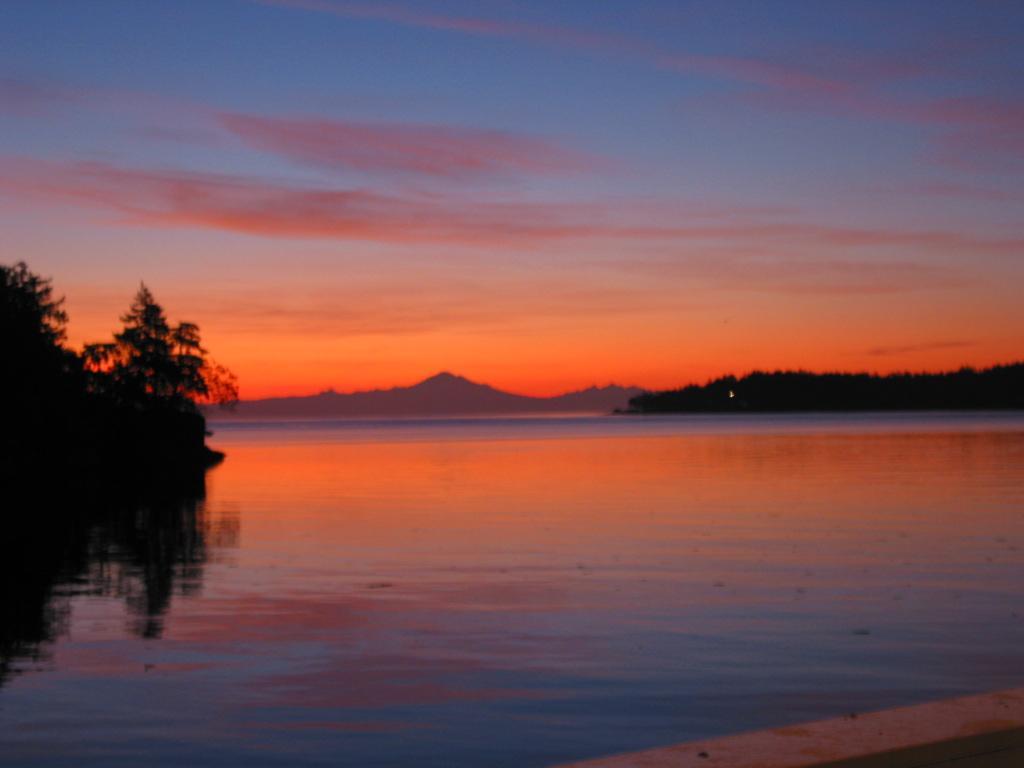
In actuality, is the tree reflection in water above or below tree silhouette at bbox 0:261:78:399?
below

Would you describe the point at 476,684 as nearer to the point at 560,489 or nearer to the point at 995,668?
the point at 995,668

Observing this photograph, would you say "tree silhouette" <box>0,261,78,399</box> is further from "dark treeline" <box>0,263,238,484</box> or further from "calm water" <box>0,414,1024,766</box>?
"calm water" <box>0,414,1024,766</box>

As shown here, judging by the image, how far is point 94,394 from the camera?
8975 cm

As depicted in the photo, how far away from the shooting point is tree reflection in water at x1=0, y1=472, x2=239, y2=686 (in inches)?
820

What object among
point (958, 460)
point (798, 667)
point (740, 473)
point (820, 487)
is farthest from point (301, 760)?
point (958, 460)

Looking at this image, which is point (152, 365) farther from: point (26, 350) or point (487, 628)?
point (487, 628)

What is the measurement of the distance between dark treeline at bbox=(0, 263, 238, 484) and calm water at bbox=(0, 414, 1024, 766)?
18.3 meters

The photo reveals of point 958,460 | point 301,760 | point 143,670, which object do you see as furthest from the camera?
point 958,460

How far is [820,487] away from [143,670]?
41423 mm

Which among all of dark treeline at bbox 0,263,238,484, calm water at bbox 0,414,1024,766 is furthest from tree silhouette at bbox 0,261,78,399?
calm water at bbox 0,414,1024,766

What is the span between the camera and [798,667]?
54.8ft

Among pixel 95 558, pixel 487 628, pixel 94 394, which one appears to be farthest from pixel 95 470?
pixel 487 628

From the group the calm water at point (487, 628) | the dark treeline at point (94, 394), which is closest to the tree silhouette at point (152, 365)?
the dark treeline at point (94, 394)

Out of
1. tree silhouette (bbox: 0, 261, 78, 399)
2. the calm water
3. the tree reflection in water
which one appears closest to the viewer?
the calm water
